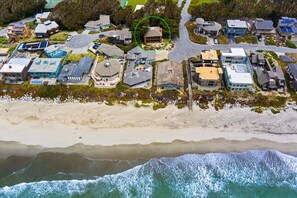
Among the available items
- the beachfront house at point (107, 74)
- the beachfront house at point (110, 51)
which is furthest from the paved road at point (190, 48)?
the beachfront house at point (107, 74)

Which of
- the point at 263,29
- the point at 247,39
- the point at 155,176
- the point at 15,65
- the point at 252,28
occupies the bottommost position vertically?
the point at 155,176

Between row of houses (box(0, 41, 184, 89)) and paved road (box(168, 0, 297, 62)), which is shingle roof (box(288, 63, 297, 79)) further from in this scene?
row of houses (box(0, 41, 184, 89))

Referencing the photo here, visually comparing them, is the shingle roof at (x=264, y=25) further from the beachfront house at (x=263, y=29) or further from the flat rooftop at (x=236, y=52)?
the flat rooftop at (x=236, y=52)

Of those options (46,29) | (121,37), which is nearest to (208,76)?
(121,37)

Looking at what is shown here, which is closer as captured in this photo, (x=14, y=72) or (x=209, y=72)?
(x=209, y=72)

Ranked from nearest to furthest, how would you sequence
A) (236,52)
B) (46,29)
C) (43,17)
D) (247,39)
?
(236,52) → (247,39) → (46,29) → (43,17)

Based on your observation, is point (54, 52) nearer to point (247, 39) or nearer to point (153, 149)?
point (153, 149)

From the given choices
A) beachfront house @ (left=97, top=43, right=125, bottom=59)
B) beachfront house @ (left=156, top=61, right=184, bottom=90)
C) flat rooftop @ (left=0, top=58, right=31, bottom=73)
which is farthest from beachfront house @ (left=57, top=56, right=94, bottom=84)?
beachfront house @ (left=156, top=61, right=184, bottom=90)
